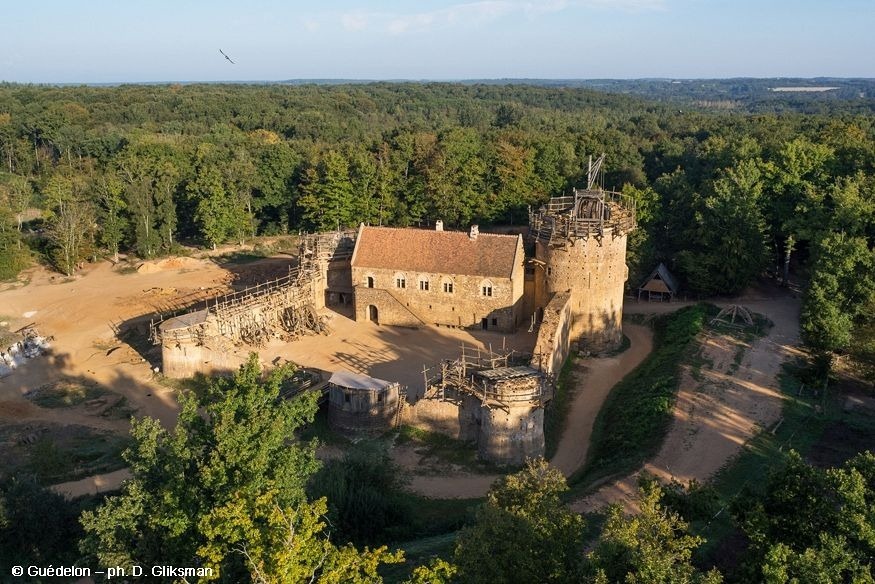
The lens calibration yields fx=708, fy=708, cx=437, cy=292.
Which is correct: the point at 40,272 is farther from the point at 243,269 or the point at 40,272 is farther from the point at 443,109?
the point at 443,109

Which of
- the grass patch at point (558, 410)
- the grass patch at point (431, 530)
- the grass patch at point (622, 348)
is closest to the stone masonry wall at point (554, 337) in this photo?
the grass patch at point (558, 410)

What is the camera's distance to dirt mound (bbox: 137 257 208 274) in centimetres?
6362

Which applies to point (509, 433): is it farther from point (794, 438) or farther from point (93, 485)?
point (93, 485)

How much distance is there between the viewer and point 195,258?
67.4m

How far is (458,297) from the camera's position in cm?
4669

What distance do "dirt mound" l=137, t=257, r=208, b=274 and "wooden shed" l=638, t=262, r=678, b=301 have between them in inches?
1556

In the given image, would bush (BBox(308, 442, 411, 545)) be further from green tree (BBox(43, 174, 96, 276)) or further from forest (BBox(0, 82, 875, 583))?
green tree (BBox(43, 174, 96, 276))

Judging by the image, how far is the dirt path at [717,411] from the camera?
2870 cm

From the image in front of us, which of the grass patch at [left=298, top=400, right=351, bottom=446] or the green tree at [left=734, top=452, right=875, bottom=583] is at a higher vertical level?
the green tree at [left=734, top=452, right=875, bottom=583]

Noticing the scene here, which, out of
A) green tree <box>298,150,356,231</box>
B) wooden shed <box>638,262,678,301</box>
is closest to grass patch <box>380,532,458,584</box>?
wooden shed <box>638,262,678,301</box>

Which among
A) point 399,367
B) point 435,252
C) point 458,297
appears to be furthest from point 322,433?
point 435,252

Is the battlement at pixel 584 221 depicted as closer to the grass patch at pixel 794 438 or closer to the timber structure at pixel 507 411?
the timber structure at pixel 507 411

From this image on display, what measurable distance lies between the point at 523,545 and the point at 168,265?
55.8 meters

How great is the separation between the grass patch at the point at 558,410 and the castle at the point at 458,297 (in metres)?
1.08
